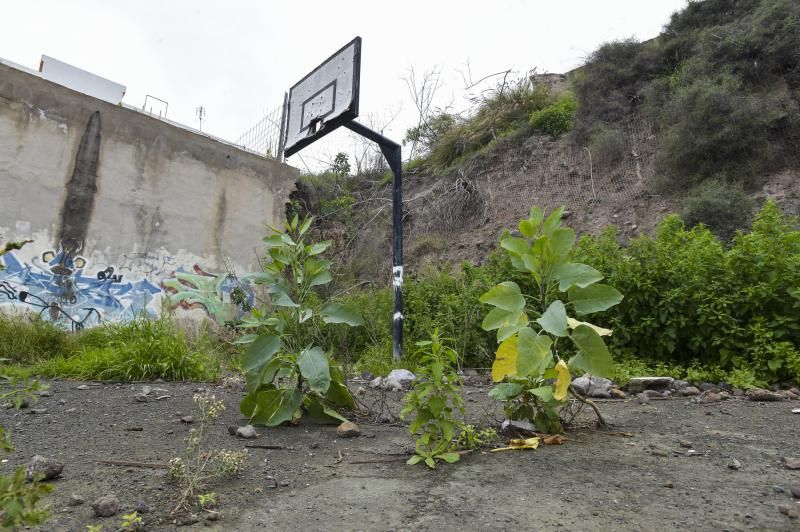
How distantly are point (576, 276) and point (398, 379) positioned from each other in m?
2.42

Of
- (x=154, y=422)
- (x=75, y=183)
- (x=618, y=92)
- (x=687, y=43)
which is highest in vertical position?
(x=687, y=43)

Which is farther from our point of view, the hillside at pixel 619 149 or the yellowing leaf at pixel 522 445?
the hillside at pixel 619 149

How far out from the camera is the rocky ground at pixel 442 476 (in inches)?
51.4

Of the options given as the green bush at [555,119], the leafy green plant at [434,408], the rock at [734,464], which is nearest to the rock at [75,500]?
the leafy green plant at [434,408]

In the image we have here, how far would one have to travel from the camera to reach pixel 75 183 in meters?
7.68

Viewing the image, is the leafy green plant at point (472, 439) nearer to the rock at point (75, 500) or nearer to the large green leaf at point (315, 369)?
the large green leaf at point (315, 369)

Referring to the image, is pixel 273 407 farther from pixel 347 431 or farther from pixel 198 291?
pixel 198 291

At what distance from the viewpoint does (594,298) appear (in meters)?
2.01

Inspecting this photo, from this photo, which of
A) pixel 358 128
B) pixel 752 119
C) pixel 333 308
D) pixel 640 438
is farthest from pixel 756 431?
pixel 752 119

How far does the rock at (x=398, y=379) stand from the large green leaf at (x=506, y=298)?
75.8 inches

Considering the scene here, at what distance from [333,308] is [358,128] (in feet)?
13.3

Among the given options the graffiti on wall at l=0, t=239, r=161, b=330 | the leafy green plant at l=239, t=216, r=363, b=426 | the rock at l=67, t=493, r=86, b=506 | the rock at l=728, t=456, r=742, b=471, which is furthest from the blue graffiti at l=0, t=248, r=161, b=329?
the rock at l=728, t=456, r=742, b=471

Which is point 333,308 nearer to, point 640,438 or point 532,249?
point 532,249

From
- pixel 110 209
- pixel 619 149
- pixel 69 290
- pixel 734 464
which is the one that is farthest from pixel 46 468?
pixel 619 149
